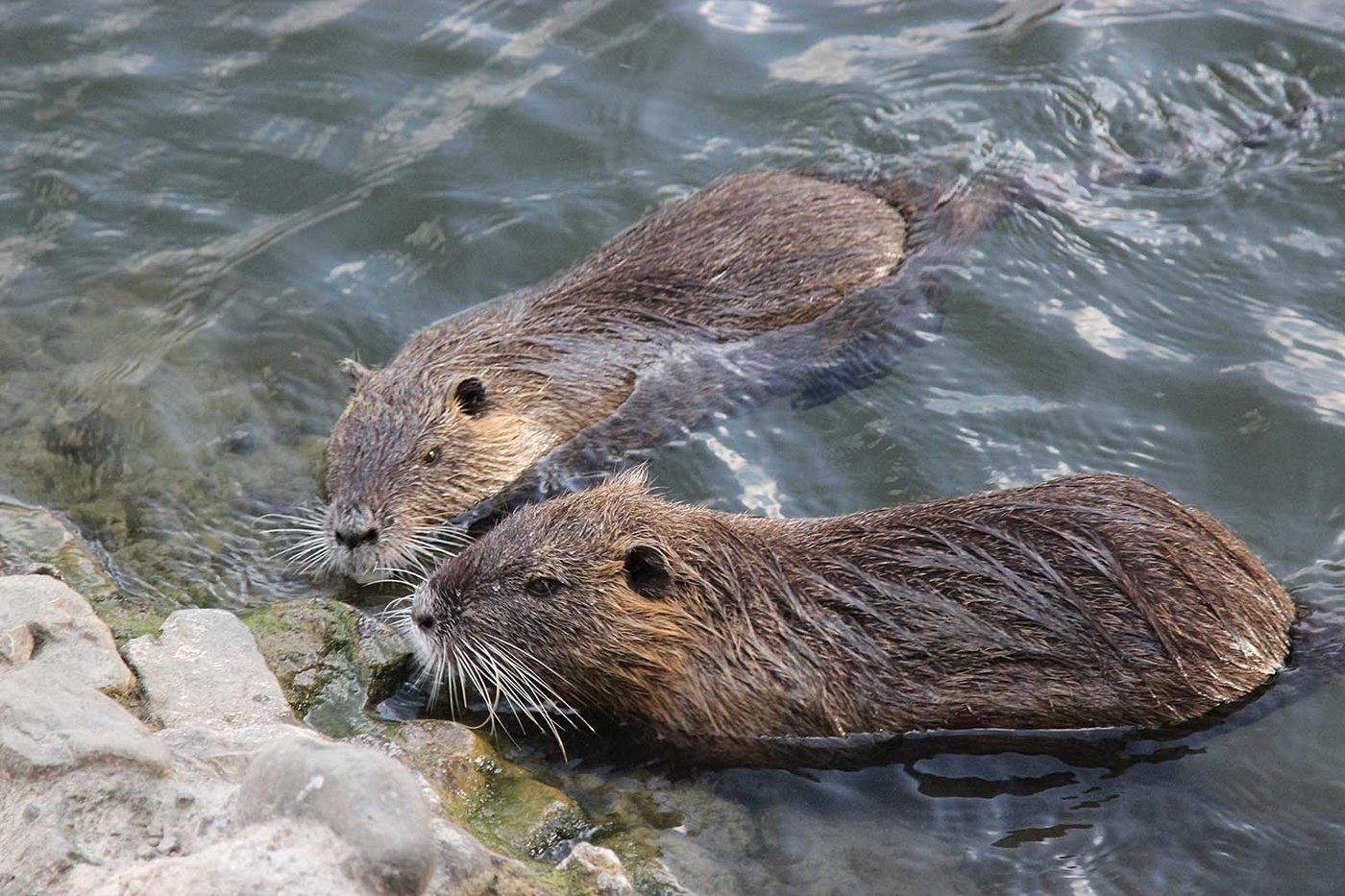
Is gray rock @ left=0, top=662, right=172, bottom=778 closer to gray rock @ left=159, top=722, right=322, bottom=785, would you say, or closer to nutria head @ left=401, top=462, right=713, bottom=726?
gray rock @ left=159, top=722, right=322, bottom=785

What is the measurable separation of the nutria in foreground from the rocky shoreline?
112 centimetres

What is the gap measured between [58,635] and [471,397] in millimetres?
2156

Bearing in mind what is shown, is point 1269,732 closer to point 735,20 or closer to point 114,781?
point 114,781

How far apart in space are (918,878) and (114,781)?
6.51ft

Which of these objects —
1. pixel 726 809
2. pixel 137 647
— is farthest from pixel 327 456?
pixel 726 809

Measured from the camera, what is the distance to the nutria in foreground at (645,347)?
5.54m

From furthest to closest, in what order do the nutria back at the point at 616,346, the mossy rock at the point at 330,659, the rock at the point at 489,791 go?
1. the nutria back at the point at 616,346
2. the mossy rock at the point at 330,659
3. the rock at the point at 489,791

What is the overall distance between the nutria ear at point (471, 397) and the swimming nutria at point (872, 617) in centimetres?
114

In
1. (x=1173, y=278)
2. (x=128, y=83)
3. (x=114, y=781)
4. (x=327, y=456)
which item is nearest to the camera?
(x=114, y=781)

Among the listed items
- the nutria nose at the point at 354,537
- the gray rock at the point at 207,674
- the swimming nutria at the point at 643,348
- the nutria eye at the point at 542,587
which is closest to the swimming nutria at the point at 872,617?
the nutria eye at the point at 542,587

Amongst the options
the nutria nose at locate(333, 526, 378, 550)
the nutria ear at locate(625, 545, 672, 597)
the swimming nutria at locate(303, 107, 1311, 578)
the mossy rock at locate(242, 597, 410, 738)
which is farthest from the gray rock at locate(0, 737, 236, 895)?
the swimming nutria at locate(303, 107, 1311, 578)

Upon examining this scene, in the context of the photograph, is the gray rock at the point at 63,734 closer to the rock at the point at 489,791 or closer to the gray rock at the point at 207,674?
the gray rock at the point at 207,674

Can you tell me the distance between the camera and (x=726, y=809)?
160 inches

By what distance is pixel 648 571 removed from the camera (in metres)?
4.37
